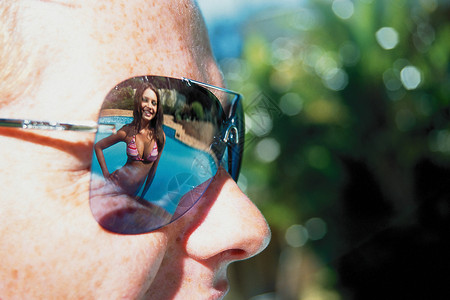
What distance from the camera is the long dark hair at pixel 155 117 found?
86 centimetres

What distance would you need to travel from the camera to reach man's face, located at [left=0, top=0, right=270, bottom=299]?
0.77 m

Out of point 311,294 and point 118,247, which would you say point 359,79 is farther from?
point 118,247

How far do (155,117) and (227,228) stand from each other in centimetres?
28

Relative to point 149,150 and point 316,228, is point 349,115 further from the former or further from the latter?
point 149,150

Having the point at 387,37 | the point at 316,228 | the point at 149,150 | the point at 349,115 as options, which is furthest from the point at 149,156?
the point at 387,37

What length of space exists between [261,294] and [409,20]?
16.0ft

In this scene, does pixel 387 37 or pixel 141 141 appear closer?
pixel 141 141

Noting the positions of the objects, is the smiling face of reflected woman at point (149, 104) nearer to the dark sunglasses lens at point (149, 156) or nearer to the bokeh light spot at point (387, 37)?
the dark sunglasses lens at point (149, 156)

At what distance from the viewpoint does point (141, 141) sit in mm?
867

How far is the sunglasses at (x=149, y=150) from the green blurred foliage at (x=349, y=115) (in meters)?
5.53

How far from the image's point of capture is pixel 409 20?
21.7ft

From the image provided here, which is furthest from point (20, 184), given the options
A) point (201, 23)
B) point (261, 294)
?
point (261, 294)

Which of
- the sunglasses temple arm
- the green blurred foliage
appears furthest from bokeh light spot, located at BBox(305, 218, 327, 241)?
the sunglasses temple arm

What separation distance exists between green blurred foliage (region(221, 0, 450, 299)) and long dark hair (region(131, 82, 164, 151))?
18.4 feet
